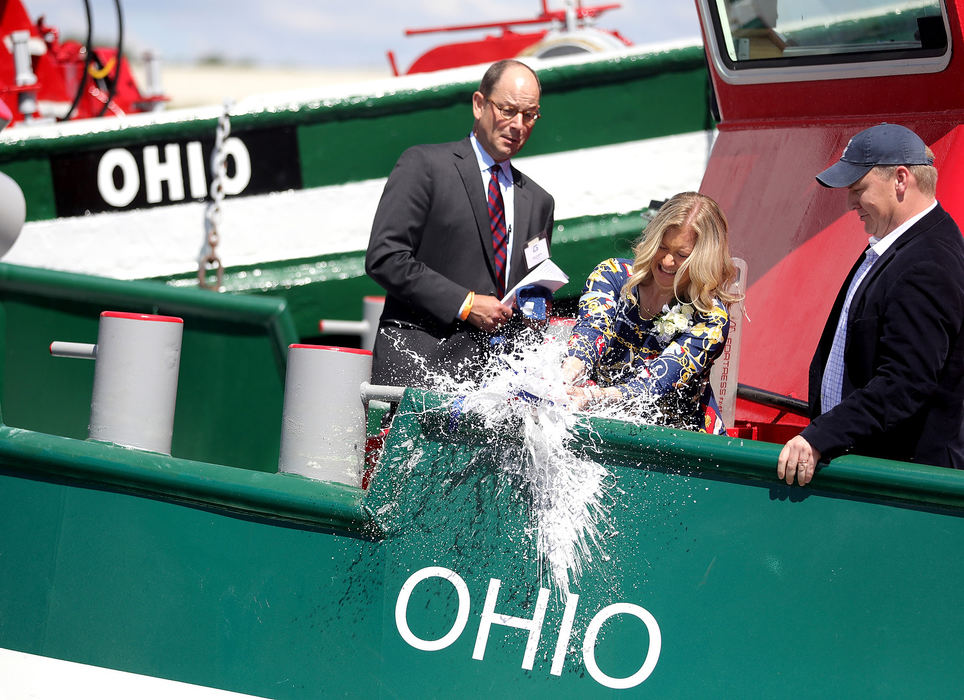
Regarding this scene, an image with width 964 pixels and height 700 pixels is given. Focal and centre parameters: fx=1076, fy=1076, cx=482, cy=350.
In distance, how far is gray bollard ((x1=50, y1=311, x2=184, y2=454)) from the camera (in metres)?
3.09

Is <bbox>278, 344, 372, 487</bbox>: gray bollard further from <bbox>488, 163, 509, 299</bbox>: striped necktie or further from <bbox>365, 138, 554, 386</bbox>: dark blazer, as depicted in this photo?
<bbox>488, 163, 509, 299</bbox>: striped necktie

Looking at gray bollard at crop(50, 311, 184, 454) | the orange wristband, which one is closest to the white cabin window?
the orange wristband

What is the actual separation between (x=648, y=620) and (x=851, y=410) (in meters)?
0.64

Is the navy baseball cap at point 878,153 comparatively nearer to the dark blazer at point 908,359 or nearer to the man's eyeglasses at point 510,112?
the dark blazer at point 908,359

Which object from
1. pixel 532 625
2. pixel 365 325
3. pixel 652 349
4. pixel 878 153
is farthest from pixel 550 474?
pixel 365 325

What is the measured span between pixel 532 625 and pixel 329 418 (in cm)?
85

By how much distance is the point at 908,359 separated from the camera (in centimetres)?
230

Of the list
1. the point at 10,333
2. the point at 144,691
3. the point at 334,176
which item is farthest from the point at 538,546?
the point at 334,176

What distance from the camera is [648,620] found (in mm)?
2395

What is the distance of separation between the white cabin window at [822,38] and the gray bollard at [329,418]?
1793mm

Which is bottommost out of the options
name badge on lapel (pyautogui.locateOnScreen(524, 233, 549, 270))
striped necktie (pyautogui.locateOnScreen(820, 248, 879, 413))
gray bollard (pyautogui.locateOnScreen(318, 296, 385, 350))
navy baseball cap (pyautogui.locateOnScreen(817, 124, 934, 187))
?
gray bollard (pyautogui.locateOnScreen(318, 296, 385, 350))

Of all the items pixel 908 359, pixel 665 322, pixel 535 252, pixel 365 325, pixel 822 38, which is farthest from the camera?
pixel 365 325

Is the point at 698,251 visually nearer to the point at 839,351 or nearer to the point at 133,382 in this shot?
the point at 839,351

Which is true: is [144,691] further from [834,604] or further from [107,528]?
[834,604]
